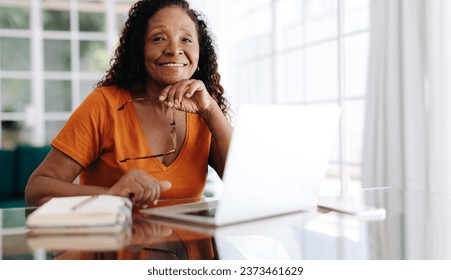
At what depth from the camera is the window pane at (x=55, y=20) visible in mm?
5027

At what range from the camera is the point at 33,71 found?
4.98m

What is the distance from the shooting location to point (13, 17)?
491 cm

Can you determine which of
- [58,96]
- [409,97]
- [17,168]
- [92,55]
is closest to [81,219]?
[409,97]

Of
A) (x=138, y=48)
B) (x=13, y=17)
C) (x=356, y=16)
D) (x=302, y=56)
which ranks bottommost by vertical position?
(x=138, y=48)

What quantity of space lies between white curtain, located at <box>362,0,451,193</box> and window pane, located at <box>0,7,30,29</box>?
3312 mm

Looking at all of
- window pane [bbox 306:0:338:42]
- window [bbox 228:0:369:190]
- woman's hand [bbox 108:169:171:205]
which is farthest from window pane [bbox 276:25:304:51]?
woman's hand [bbox 108:169:171:205]

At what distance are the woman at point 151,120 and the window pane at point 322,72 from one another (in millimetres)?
2511

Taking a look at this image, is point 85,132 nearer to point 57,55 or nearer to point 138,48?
point 138,48

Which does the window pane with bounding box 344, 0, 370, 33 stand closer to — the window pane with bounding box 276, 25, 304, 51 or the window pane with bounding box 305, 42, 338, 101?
the window pane with bounding box 305, 42, 338, 101

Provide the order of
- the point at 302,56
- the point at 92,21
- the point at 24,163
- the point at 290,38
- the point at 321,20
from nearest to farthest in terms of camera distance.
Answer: the point at 321,20 → the point at 24,163 → the point at 302,56 → the point at 290,38 → the point at 92,21

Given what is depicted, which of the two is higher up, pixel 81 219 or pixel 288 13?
pixel 288 13

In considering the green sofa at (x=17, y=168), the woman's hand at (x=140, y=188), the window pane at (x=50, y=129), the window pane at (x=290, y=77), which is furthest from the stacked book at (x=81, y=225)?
the window pane at (x=50, y=129)

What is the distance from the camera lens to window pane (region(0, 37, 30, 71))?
4.91 metres

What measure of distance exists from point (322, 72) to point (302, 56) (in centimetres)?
35
